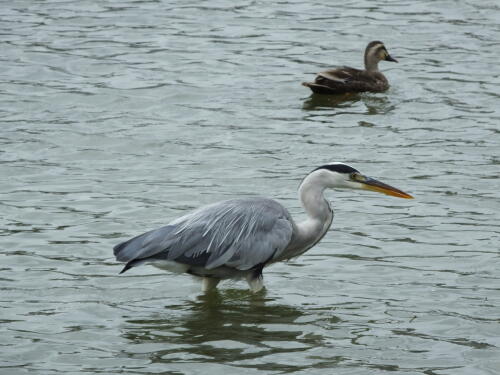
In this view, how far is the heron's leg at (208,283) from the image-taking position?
32.7 feet

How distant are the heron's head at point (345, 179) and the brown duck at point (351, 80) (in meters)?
6.10

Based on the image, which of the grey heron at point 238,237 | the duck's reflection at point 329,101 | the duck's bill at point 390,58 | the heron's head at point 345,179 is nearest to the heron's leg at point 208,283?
the grey heron at point 238,237

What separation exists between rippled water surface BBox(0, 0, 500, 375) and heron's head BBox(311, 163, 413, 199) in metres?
0.67

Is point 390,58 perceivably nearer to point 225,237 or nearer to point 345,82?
point 345,82

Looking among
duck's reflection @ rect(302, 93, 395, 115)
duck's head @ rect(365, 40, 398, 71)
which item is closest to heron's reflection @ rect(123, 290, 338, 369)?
duck's reflection @ rect(302, 93, 395, 115)

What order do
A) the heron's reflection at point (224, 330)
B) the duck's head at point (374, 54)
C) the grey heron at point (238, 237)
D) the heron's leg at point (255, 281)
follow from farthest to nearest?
the duck's head at point (374, 54) < the heron's leg at point (255, 281) < the grey heron at point (238, 237) < the heron's reflection at point (224, 330)

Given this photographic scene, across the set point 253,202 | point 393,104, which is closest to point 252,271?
point 253,202

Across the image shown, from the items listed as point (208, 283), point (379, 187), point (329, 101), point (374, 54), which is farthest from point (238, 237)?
point (374, 54)

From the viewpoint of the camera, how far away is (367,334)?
29.1 feet

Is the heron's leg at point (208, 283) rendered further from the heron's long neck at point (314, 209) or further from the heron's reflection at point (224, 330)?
the heron's long neck at point (314, 209)

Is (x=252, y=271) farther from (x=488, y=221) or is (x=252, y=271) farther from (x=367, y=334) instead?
(x=488, y=221)

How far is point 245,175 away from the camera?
13109 mm

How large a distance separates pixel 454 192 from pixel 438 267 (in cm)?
218

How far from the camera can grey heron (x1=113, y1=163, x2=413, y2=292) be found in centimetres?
945
